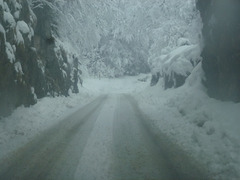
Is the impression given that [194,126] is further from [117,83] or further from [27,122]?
[117,83]

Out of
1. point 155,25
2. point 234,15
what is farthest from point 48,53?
point 155,25

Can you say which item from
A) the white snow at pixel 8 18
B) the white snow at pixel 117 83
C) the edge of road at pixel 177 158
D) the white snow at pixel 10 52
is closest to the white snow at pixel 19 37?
the white snow at pixel 8 18

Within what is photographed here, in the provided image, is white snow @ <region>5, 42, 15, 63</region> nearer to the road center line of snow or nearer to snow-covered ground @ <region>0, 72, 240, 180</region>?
snow-covered ground @ <region>0, 72, 240, 180</region>

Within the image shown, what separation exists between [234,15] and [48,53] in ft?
46.5

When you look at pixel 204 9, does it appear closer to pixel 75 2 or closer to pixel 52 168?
pixel 52 168

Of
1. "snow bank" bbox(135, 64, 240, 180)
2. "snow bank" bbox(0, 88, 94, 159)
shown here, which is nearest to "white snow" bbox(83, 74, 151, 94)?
"snow bank" bbox(0, 88, 94, 159)

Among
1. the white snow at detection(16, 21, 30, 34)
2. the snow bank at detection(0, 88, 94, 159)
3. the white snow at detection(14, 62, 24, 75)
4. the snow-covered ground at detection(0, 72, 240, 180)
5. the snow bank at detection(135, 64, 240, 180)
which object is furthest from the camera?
the white snow at detection(16, 21, 30, 34)

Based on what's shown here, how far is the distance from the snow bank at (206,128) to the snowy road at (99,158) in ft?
1.74

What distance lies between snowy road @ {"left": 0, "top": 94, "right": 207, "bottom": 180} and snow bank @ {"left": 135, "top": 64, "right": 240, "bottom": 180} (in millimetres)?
531

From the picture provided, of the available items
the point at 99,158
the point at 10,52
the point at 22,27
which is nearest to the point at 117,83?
the point at 22,27

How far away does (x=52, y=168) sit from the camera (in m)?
6.39

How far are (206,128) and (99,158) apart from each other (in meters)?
4.34

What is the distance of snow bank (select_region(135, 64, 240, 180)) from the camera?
6504 mm

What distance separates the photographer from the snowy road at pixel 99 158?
236 inches
